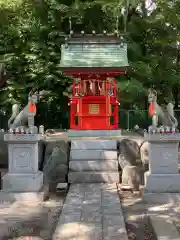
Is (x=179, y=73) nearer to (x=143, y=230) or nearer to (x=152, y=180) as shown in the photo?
(x=152, y=180)

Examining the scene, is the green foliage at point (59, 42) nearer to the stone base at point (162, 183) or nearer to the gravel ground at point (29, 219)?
the stone base at point (162, 183)

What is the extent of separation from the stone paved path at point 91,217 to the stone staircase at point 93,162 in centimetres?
132

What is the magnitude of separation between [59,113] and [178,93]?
1039cm

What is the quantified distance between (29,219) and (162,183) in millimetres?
3825

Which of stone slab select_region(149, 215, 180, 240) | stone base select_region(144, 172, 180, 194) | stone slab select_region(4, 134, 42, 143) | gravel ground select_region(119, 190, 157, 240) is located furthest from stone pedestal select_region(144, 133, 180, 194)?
stone slab select_region(4, 134, 42, 143)

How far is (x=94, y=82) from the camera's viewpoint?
56.5 feet

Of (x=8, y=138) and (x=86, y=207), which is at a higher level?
(x=8, y=138)

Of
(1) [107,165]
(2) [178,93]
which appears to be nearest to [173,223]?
(1) [107,165]

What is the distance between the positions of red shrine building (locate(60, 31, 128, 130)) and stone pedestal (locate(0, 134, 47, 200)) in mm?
7162

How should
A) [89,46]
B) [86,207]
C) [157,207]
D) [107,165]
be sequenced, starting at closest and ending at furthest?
1. [86,207]
2. [157,207]
3. [107,165]
4. [89,46]

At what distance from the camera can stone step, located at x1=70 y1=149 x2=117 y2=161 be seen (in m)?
12.5

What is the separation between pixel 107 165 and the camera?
12094 mm

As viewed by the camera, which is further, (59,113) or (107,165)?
(59,113)

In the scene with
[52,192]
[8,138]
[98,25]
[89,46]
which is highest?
[98,25]
